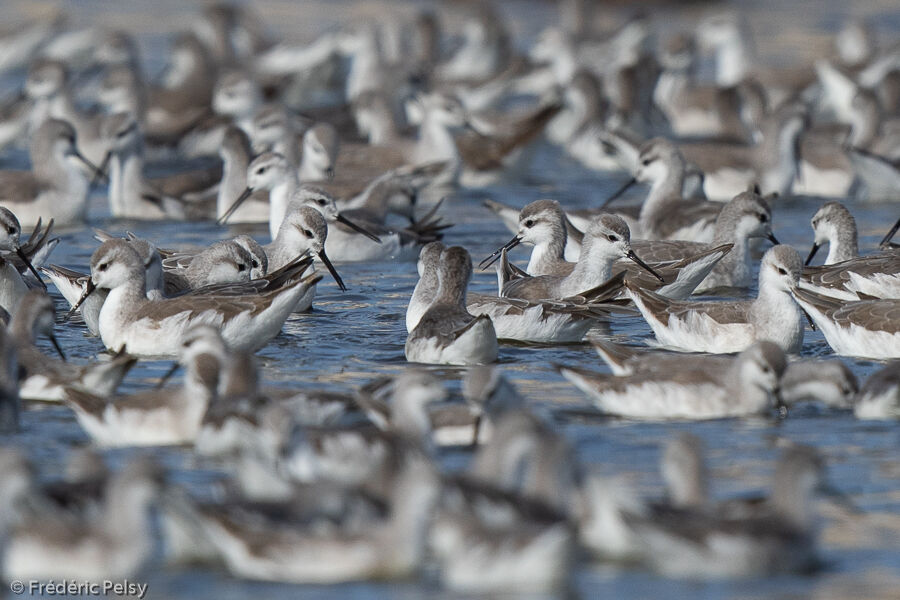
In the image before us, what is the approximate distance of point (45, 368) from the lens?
10484 millimetres

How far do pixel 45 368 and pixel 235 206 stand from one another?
24.2 ft

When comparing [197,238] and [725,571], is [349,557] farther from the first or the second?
[197,238]

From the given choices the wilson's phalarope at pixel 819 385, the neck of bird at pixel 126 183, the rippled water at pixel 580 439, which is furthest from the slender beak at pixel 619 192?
the wilson's phalarope at pixel 819 385

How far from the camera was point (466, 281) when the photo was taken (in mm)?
12203

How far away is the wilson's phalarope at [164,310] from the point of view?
11.9 meters

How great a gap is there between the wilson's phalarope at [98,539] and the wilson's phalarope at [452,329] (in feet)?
14.1

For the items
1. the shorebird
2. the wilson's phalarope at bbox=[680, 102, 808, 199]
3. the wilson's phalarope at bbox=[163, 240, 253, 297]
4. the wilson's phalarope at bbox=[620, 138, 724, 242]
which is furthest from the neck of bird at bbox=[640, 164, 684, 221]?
the wilson's phalarope at bbox=[163, 240, 253, 297]

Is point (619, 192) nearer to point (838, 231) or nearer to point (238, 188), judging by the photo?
point (238, 188)

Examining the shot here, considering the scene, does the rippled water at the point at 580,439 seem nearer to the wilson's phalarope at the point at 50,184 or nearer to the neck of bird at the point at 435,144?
the wilson's phalarope at the point at 50,184

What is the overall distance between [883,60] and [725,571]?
21.9 m

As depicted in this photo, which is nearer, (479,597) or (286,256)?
(479,597)

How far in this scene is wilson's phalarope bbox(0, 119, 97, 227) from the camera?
17922 millimetres

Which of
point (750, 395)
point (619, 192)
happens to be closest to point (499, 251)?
point (750, 395)

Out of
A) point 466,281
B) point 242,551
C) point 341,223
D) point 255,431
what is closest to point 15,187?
point 341,223
